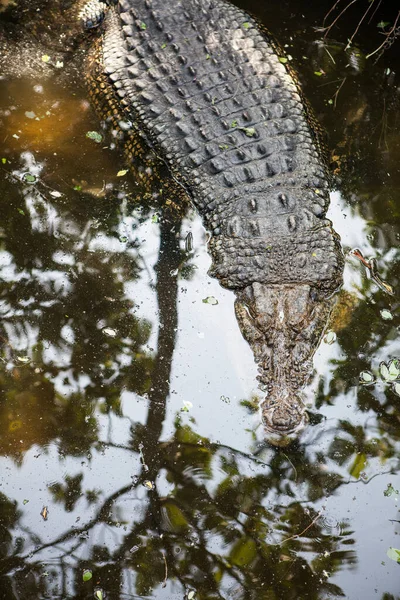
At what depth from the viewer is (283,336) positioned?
4535mm

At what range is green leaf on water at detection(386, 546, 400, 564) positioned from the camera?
3.63m

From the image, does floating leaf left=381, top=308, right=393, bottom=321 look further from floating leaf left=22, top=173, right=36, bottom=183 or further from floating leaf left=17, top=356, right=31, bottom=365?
floating leaf left=22, top=173, right=36, bottom=183

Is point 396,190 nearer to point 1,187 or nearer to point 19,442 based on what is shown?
point 1,187

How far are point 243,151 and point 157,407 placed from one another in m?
2.25

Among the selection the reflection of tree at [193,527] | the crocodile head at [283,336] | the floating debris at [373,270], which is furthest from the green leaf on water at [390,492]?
the floating debris at [373,270]

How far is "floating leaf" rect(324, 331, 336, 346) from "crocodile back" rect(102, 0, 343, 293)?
0.39 metres

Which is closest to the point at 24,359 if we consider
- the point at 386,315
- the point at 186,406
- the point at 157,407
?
the point at 157,407

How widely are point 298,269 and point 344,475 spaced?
1.60 metres

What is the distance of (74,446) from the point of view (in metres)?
4.08

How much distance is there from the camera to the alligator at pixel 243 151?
4609 millimetres

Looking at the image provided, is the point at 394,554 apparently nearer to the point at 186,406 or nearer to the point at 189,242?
the point at 186,406

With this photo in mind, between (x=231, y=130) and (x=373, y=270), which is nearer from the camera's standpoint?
(x=373, y=270)

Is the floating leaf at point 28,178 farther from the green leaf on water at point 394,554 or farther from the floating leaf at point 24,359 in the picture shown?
the green leaf on water at point 394,554

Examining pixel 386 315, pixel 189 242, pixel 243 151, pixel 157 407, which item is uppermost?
pixel 243 151
